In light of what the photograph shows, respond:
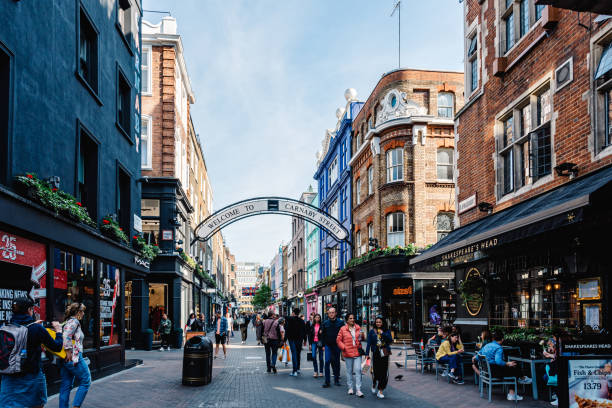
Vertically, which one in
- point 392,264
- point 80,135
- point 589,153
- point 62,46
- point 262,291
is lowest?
point 262,291

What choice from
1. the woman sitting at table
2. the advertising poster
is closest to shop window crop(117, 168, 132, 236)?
the woman sitting at table

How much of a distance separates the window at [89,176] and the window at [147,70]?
1339cm

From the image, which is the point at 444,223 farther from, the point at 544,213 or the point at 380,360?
the point at 544,213

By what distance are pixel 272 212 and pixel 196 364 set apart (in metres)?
13.2

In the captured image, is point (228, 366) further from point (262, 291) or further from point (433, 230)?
point (262, 291)

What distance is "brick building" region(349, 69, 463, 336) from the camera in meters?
28.5

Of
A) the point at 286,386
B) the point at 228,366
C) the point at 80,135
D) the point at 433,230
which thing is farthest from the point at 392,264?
the point at 80,135

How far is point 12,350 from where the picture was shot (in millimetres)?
6863

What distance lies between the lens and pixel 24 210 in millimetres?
10070

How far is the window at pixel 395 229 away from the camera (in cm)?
2903

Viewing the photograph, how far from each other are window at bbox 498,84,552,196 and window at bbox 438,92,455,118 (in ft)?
47.5

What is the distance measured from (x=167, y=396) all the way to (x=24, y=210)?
4.41 m

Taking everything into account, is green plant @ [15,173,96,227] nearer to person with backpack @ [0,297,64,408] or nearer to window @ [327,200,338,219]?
person with backpack @ [0,297,64,408]

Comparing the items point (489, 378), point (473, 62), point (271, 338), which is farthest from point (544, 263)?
point (473, 62)
